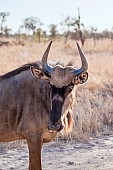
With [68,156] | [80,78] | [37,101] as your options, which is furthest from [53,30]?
[80,78]

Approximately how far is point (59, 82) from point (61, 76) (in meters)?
0.11

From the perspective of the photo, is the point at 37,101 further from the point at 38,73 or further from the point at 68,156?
the point at 68,156

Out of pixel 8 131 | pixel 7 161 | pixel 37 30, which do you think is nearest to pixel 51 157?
pixel 7 161

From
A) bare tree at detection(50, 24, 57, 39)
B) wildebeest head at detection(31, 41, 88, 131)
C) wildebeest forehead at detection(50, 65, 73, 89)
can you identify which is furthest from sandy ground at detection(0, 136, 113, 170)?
bare tree at detection(50, 24, 57, 39)

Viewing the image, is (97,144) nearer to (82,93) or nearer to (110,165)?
(110,165)

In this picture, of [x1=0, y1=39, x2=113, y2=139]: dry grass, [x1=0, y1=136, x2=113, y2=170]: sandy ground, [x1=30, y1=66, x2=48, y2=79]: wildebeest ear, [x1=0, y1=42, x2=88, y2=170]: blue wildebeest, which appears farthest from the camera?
[x1=0, y1=39, x2=113, y2=139]: dry grass

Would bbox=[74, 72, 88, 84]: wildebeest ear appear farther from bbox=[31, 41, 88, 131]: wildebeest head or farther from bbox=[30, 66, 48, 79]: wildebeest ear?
bbox=[30, 66, 48, 79]: wildebeest ear

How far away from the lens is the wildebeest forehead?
216 inches

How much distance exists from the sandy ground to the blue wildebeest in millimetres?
974

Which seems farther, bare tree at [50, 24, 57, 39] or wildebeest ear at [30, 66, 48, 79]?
bare tree at [50, 24, 57, 39]

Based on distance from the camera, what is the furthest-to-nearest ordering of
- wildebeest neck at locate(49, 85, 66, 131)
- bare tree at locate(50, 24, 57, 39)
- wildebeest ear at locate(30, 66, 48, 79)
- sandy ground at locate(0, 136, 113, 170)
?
1. bare tree at locate(50, 24, 57, 39)
2. sandy ground at locate(0, 136, 113, 170)
3. wildebeest ear at locate(30, 66, 48, 79)
4. wildebeest neck at locate(49, 85, 66, 131)

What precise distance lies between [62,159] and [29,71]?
1872mm

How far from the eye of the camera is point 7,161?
723 centimetres

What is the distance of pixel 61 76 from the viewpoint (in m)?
5.55
